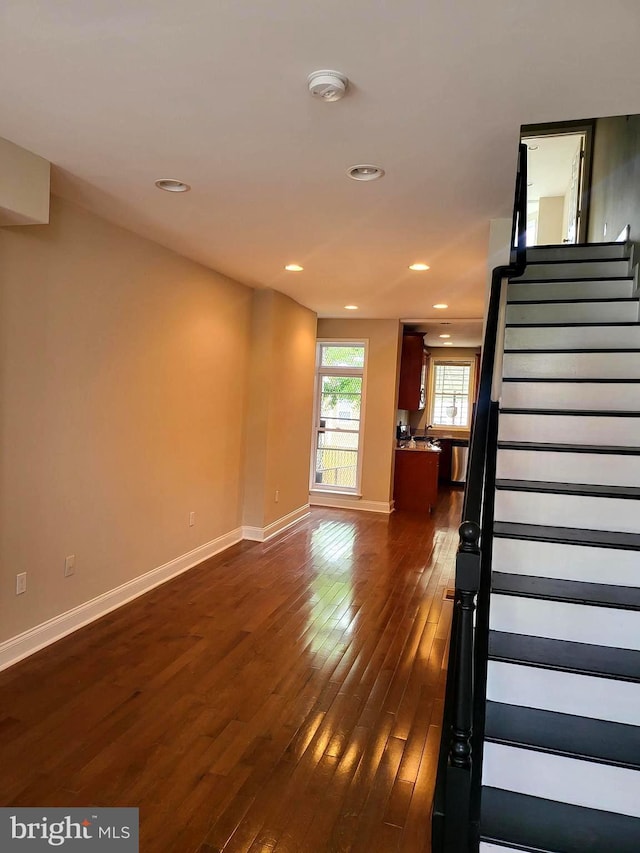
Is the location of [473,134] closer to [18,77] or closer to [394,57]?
[394,57]

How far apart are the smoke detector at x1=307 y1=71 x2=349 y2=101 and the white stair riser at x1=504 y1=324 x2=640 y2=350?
2.15 metres

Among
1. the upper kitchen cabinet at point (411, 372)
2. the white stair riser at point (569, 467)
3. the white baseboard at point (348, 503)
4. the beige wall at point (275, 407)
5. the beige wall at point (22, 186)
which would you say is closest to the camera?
the beige wall at point (22, 186)

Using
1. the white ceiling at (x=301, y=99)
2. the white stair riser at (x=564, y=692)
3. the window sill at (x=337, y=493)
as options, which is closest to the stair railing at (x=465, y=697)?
the white stair riser at (x=564, y=692)

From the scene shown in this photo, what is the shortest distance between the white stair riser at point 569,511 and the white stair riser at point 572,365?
98 centimetres

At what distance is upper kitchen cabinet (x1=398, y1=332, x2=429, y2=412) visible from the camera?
7.83 metres

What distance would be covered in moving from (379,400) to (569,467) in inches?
180

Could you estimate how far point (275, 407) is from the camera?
571 centimetres

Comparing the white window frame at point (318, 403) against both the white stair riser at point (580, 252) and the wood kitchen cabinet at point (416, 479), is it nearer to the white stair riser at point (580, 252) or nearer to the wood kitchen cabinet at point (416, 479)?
the wood kitchen cabinet at point (416, 479)

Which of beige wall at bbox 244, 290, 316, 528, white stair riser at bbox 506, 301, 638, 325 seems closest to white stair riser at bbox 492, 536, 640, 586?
white stair riser at bbox 506, 301, 638, 325

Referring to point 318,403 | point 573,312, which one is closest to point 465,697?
point 573,312

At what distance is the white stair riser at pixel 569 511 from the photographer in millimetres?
2475

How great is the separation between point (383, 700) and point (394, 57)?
2.74m

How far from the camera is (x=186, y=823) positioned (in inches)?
73.5

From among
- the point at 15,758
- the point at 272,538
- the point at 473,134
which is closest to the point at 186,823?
the point at 15,758
